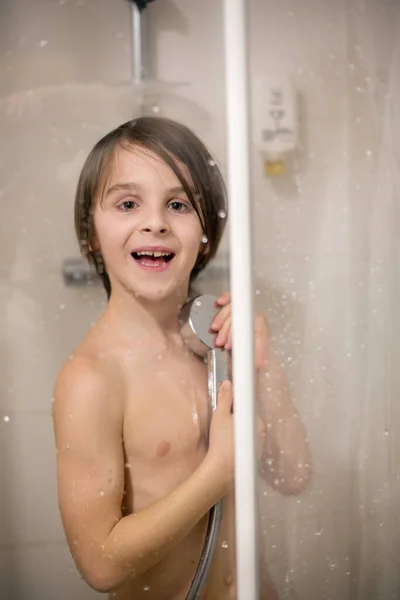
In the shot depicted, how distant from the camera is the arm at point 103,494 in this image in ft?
2.51

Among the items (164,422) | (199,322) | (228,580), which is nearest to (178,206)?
(199,322)

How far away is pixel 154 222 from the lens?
2.59ft

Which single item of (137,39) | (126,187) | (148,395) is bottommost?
(148,395)

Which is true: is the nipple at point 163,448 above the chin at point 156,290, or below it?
below

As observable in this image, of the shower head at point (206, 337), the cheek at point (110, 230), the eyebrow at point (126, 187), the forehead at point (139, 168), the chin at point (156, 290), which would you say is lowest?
the shower head at point (206, 337)

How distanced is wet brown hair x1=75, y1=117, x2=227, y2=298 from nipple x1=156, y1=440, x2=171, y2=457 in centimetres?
18

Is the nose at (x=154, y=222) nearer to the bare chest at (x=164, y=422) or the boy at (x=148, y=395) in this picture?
the boy at (x=148, y=395)

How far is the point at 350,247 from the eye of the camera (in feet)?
2.86

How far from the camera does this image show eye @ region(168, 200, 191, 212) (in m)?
0.80

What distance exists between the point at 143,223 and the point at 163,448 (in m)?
0.26

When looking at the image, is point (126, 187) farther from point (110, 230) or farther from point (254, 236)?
point (254, 236)

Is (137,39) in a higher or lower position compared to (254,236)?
higher

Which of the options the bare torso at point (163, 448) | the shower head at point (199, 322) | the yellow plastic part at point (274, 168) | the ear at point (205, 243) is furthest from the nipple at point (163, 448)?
the yellow plastic part at point (274, 168)

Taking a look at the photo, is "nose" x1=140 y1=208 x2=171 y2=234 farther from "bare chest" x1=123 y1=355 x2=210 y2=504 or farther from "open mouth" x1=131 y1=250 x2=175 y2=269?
"bare chest" x1=123 y1=355 x2=210 y2=504
